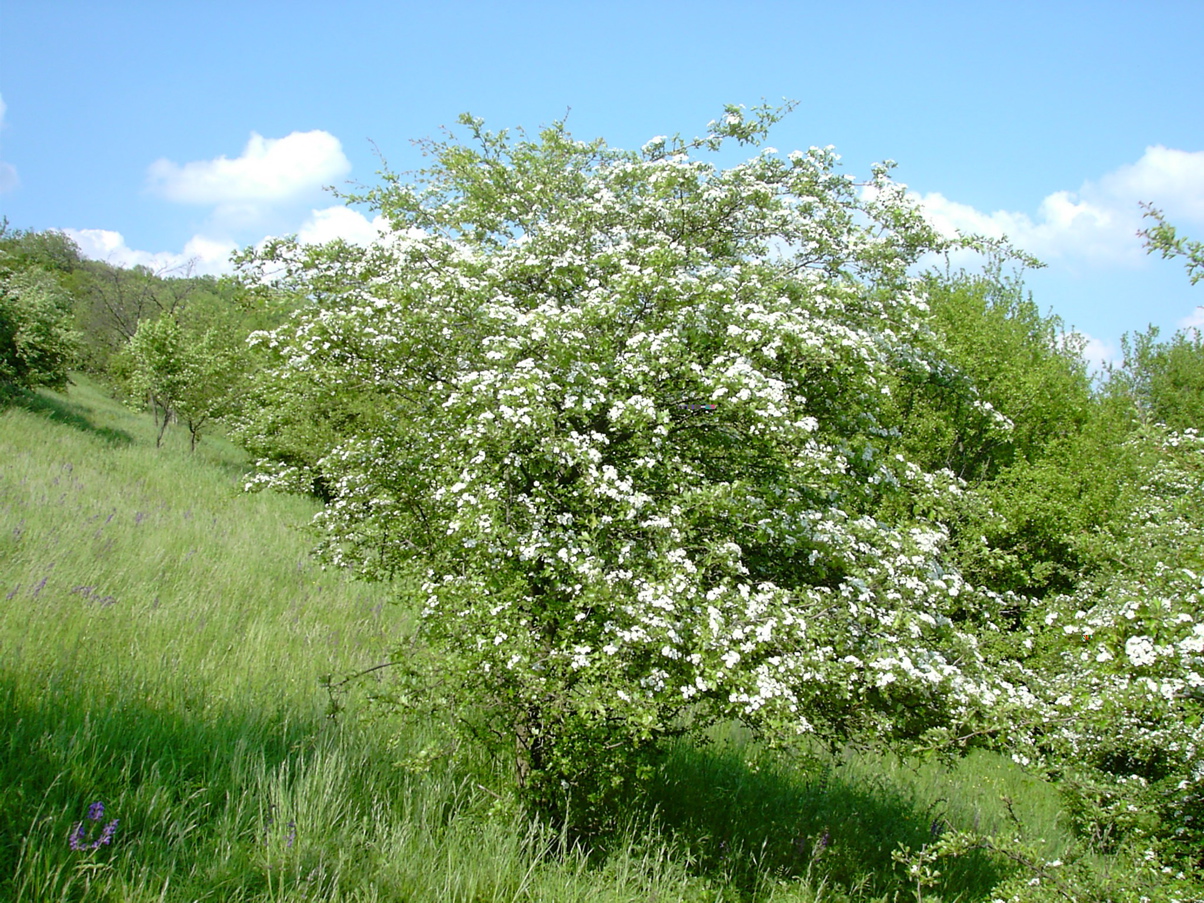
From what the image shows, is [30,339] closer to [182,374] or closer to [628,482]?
[182,374]

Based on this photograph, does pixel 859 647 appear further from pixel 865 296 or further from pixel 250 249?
pixel 250 249

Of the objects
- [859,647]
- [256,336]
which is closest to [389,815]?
[859,647]

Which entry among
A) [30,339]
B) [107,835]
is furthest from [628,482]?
[30,339]

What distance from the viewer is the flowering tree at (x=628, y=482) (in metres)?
4.80

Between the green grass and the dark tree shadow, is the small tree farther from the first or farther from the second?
the dark tree shadow

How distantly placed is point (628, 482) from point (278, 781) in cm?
299

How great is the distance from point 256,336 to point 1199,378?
41907mm

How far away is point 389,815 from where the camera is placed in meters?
4.82

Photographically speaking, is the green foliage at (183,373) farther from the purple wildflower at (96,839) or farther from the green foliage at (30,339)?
the purple wildflower at (96,839)

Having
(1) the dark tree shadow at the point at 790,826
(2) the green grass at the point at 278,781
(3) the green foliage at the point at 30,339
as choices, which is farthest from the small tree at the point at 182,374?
(1) the dark tree shadow at the point at 790,826

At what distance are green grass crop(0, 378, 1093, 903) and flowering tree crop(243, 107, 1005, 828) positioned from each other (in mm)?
743

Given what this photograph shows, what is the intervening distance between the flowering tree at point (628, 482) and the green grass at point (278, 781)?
743 mm

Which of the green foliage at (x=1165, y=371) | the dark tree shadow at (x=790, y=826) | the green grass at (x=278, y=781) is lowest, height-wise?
the dark tree shadow at (x=790, y=826)

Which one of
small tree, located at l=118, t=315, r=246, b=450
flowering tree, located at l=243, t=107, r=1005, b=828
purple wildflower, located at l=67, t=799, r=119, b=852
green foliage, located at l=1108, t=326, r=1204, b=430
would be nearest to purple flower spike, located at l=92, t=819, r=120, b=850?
purple wildflower, located at l=67, t=799, r=119, b=852
